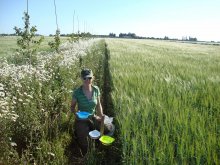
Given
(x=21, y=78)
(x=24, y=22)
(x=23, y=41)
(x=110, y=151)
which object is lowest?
(x=110, y=151)

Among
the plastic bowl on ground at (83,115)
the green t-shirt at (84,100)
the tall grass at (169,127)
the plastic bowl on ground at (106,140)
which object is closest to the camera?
the tall grass at (169,127)

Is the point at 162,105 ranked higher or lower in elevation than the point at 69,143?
higher

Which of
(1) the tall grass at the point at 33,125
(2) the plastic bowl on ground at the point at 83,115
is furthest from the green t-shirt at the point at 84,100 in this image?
(1) the tall grass at the point at 33,125

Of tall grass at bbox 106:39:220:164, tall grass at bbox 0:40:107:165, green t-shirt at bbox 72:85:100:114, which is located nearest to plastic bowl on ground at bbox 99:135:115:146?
tall grass at bbox 106:39:220:164

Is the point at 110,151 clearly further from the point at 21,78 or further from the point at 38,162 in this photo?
the point at 21,78

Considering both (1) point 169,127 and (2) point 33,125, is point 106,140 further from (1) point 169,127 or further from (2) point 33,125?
(2) point 33,125

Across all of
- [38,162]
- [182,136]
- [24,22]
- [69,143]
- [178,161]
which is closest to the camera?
[178,161]

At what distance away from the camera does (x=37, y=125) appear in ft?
12.8

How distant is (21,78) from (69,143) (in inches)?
70.4

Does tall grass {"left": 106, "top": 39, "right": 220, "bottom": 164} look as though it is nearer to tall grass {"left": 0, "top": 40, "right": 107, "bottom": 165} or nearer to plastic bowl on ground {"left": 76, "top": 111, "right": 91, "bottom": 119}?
plastic bowl on ground {"left": 76, "top": 111, "right": 91, "bottom": 119}

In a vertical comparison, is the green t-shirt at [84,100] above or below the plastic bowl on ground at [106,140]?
above

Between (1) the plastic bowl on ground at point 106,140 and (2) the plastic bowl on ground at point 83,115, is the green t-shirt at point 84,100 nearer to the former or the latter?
(2) the plastic bowl on ground at point 83,115

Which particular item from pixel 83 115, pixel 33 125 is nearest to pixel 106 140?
pixel 83 115

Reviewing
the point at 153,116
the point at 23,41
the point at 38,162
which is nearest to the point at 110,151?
the point at 153,116
